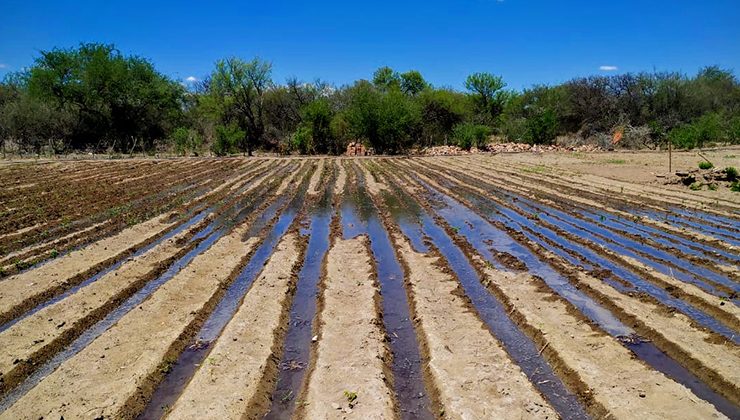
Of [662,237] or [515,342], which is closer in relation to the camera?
[515,342]

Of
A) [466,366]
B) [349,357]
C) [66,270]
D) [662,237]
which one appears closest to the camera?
[466,366]

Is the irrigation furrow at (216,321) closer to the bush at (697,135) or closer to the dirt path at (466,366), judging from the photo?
the dirt path at (466,366)

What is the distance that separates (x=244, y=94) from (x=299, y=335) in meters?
43.5

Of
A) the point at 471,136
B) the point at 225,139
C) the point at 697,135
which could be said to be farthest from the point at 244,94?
the point at 697,135

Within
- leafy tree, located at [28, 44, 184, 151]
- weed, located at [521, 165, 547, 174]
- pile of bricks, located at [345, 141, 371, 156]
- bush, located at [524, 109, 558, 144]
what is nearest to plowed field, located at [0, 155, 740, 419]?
weed, located at [521, 165, 547, 174]

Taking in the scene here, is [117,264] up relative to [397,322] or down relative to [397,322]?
up

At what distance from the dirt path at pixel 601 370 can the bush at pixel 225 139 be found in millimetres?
35524

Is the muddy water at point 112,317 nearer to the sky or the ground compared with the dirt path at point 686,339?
nearer to the sky

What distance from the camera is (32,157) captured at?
3456cm

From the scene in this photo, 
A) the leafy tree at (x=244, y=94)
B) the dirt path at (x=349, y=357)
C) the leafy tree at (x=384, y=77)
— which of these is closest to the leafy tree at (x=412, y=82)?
the leafy tree at (x=384, y=77)

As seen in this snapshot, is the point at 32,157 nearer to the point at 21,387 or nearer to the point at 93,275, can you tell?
the point at 93,275

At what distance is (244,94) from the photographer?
46750mm

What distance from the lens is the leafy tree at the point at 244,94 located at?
45.2 metres

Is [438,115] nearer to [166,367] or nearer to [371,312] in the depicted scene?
[371,312]
